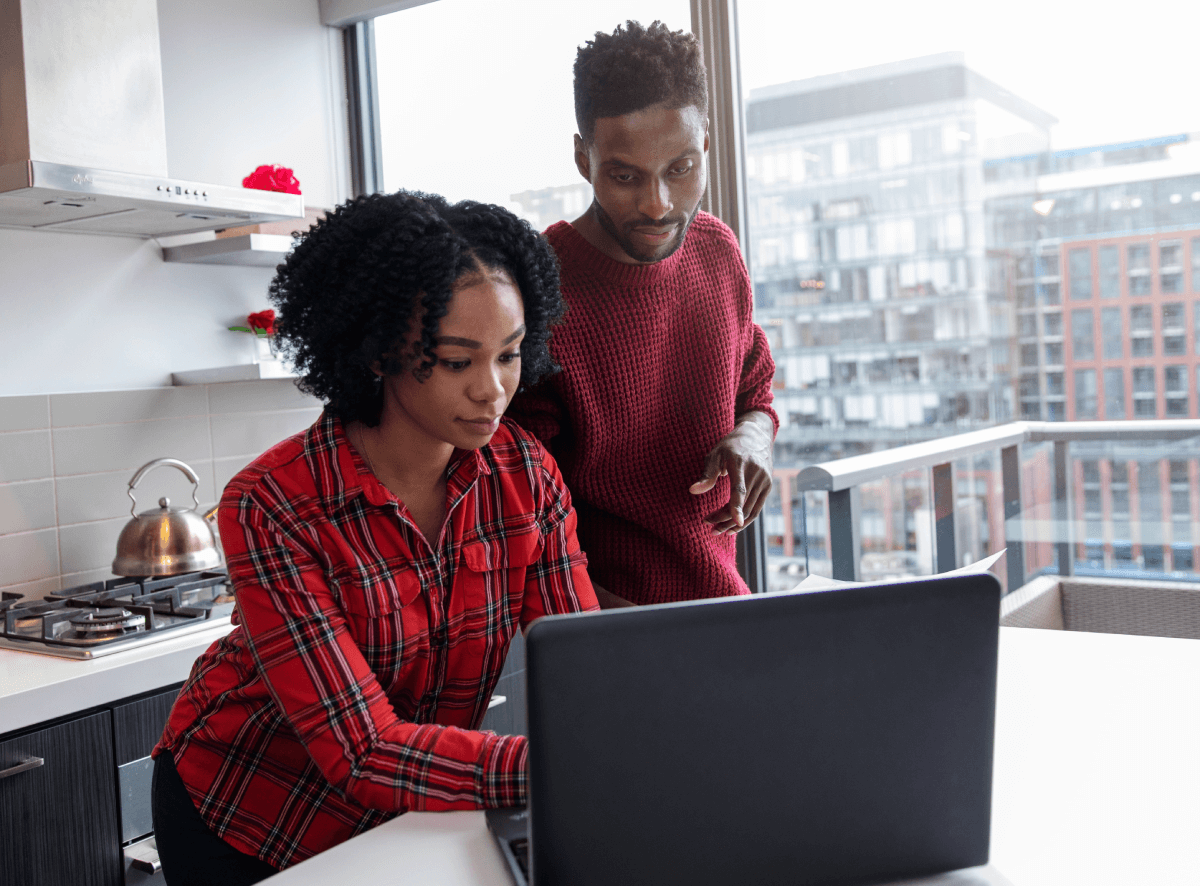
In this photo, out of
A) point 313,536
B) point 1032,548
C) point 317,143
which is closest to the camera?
point 313,536

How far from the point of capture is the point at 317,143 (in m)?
3.08

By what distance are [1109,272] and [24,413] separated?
93.3 inches

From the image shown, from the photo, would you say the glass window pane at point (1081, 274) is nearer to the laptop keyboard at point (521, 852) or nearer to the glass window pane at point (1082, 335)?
the glass window pane at point (1082, 335)

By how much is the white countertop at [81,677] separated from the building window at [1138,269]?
2022mm

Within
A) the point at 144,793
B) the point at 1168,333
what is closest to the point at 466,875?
the point at 144,793

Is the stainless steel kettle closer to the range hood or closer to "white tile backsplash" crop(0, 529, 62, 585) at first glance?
"white tile backsplash" crop(0, 529, 62, 585)

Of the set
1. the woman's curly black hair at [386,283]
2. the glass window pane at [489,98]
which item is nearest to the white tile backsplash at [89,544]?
the glass window pane at [489,98]

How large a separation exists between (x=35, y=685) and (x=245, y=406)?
1188 millimetres

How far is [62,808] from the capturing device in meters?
1.70

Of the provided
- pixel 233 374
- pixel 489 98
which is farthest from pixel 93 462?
pixel 489 98

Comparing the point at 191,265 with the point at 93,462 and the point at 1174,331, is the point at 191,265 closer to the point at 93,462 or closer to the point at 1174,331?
the point at 93,462

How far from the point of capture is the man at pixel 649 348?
117 cm

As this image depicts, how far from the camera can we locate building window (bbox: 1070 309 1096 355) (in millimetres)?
2230

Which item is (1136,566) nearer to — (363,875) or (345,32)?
(363,875)
